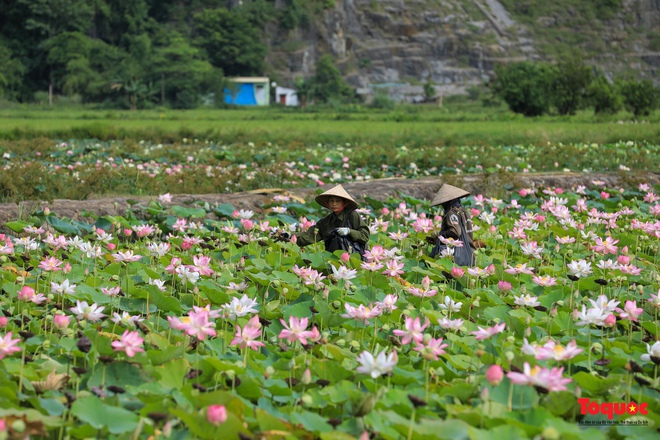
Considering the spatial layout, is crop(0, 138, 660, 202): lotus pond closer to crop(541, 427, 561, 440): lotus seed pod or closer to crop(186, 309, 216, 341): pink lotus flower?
crop(186, 309, 216, 341): pink lotus flower

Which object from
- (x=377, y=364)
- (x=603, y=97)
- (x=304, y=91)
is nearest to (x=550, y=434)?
(x=377, y=364)

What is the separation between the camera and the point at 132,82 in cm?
4781

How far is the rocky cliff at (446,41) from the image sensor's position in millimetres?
71250

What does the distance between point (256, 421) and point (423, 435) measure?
48cm

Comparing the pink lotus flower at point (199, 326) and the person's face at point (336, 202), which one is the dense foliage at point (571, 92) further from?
the pink lotus flower at point (199, 326)

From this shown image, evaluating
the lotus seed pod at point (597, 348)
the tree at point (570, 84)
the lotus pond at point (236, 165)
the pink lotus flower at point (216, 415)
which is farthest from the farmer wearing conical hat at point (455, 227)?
the tree at point (570, 84)

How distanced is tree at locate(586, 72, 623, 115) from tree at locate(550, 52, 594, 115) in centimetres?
56

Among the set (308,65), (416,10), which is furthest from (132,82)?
(416,10)

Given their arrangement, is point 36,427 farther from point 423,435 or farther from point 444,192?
point 444,192

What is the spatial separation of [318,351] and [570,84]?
1402 inches

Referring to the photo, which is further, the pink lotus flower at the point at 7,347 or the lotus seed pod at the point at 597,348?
the lotus seed pod at the point at 597,348

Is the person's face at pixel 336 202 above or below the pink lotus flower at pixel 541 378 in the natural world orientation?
above

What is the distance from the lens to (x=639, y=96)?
3669 cm

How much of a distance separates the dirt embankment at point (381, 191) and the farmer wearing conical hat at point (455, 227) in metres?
2.64
